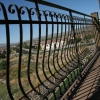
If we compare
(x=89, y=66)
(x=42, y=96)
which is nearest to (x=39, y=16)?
(x=42, y=96)

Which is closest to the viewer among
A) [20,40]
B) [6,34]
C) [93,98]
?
[6,34]

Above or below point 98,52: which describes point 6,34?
above

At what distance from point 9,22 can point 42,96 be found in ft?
2.72

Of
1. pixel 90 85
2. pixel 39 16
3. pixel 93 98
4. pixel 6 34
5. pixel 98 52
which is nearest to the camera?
pixel 6 34

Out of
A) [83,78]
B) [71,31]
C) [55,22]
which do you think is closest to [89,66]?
[83,78]

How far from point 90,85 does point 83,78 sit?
0.33 m

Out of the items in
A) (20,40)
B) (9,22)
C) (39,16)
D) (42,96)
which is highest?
(39,16)

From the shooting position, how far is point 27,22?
1370 mm

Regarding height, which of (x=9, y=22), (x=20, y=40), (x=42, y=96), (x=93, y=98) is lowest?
(x=93, y=98)

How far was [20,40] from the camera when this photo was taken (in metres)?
1.29

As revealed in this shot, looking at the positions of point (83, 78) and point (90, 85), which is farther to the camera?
point (83, 78)

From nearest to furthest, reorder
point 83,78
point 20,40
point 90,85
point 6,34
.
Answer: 1. point 6,34
2. point 20,40
3. point 90,85
4. point 83,78

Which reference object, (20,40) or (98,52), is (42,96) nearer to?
(20,40)

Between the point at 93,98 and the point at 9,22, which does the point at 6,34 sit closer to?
the point at 9,22
